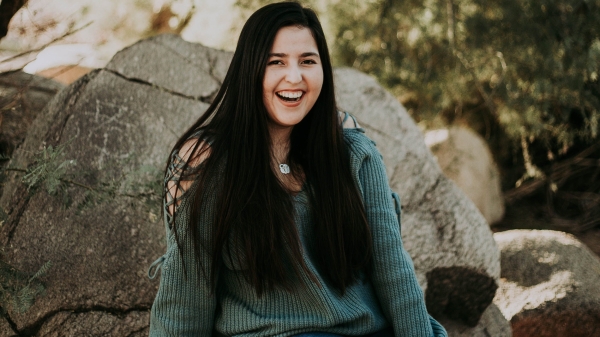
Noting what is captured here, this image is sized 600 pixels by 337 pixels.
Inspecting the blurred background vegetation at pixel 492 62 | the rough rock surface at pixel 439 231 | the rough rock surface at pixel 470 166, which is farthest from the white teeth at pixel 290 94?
the rough rock surface at pixel 470 166

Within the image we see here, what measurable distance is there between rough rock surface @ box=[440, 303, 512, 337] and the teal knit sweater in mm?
1124

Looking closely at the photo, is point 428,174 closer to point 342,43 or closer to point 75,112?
point 75,112

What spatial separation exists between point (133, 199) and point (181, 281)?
90 cm

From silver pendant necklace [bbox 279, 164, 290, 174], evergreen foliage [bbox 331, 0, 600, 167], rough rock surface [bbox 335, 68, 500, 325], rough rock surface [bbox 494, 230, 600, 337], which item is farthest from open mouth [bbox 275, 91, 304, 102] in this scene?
evergreen foliage [bbox 331, 0, 600, 167]

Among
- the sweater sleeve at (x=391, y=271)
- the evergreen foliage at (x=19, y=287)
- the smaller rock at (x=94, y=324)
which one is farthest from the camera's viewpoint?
the smaller rock at (x=94, y=324)

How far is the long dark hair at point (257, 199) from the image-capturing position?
2023 millimetres

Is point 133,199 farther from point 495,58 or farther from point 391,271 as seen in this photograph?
point 495,58

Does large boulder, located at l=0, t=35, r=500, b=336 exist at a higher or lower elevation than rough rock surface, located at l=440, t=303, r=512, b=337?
higher

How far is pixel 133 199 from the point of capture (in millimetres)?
2848

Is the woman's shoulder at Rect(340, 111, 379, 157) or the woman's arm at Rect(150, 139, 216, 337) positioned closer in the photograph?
the woman's arm at Rect(150, 139, 216, 337)

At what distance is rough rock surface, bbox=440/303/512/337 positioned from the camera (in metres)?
3.28

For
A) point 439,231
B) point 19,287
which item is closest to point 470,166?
point 439,231

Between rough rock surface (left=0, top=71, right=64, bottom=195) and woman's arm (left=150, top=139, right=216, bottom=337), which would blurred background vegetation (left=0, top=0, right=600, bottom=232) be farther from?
woman's arm (left=150, top=139, right=216, bottom=337)

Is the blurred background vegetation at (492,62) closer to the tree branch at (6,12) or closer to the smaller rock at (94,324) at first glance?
the tree branch at (6,12)
